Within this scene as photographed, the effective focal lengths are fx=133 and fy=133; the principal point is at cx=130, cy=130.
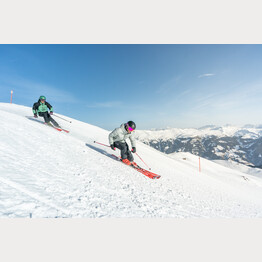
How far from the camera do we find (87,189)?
13.7 feet

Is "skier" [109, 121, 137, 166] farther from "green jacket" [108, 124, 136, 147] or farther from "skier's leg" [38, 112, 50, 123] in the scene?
"skier's leg" [38, 112, 50, 123]

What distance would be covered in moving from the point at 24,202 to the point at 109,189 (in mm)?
2384

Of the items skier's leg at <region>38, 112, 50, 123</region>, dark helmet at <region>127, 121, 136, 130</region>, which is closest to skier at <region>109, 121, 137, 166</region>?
dark helmet at <region>127, 121, 136, 130</region>

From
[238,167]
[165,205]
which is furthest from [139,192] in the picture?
[238,167]

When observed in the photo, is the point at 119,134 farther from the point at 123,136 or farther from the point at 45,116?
the point at 45,116

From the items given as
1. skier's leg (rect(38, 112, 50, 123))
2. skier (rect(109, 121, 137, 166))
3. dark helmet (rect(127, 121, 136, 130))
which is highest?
skier's leg (rect(38, 112, 50, 123))

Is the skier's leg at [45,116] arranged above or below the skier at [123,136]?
above

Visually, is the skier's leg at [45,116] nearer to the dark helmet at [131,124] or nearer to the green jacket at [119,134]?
the green jacket at [119,134]

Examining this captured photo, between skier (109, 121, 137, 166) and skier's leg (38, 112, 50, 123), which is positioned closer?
skier (109, 121, 137, 166)

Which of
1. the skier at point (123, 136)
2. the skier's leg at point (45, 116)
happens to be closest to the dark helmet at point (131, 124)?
the skier at point (123, 136)

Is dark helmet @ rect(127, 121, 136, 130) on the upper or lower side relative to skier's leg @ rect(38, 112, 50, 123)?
lower

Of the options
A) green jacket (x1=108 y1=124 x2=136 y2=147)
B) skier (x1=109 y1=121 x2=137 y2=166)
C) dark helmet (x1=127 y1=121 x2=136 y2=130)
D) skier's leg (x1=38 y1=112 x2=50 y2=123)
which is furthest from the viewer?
skier's leg (x1=38 y1=112 x2=50 y2=123)

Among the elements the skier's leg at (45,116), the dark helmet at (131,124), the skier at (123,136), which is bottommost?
the skier at (123,136)

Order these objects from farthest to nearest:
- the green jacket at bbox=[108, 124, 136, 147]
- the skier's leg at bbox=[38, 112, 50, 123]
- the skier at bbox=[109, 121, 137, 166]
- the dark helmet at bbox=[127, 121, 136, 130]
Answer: the skier's leg at bbox=[38, 112, 50, 123]
the green jacket at bbox=[108, 124, 136, 147]
the skier at bbox=[109, 121, 137, 166]
the dark helmet at bbox=[127, 121, 136, 130]
